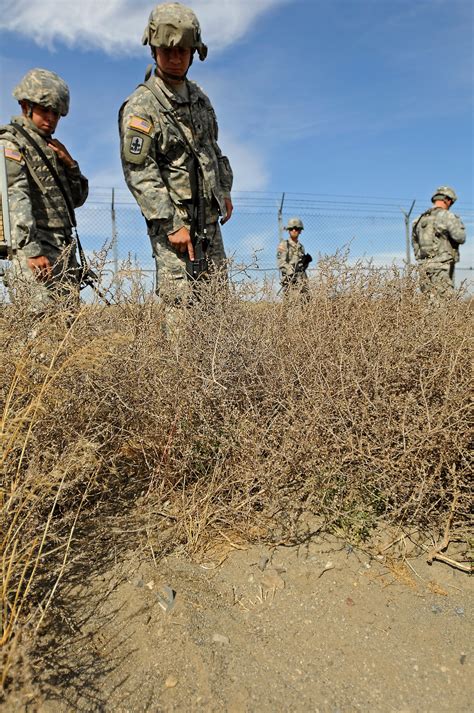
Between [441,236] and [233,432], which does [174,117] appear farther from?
[441,236]

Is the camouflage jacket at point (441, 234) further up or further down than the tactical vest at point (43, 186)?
further up

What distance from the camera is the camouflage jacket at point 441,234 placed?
7.11m

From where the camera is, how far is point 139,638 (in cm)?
150

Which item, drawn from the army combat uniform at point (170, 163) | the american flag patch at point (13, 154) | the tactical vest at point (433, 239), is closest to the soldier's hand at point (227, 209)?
the army combat uniform at point (170, 163)

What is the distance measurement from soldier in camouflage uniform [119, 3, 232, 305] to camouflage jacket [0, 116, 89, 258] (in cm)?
51

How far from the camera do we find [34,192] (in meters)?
3.25

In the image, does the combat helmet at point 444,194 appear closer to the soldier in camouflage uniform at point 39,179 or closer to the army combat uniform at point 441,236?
the army combat uniform at point 441,236

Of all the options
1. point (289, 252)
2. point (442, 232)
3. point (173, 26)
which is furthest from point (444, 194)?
point (173, 26)

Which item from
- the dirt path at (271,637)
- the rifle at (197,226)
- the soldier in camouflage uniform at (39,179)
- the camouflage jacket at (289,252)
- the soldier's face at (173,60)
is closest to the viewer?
the dirt path at (271,637)

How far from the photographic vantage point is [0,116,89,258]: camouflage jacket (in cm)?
298


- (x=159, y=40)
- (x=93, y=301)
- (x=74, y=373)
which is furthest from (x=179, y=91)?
(x=74, y=373)

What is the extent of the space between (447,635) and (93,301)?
5.90ft

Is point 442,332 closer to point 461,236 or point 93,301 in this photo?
point 93,301

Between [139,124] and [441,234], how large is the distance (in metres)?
5.34
